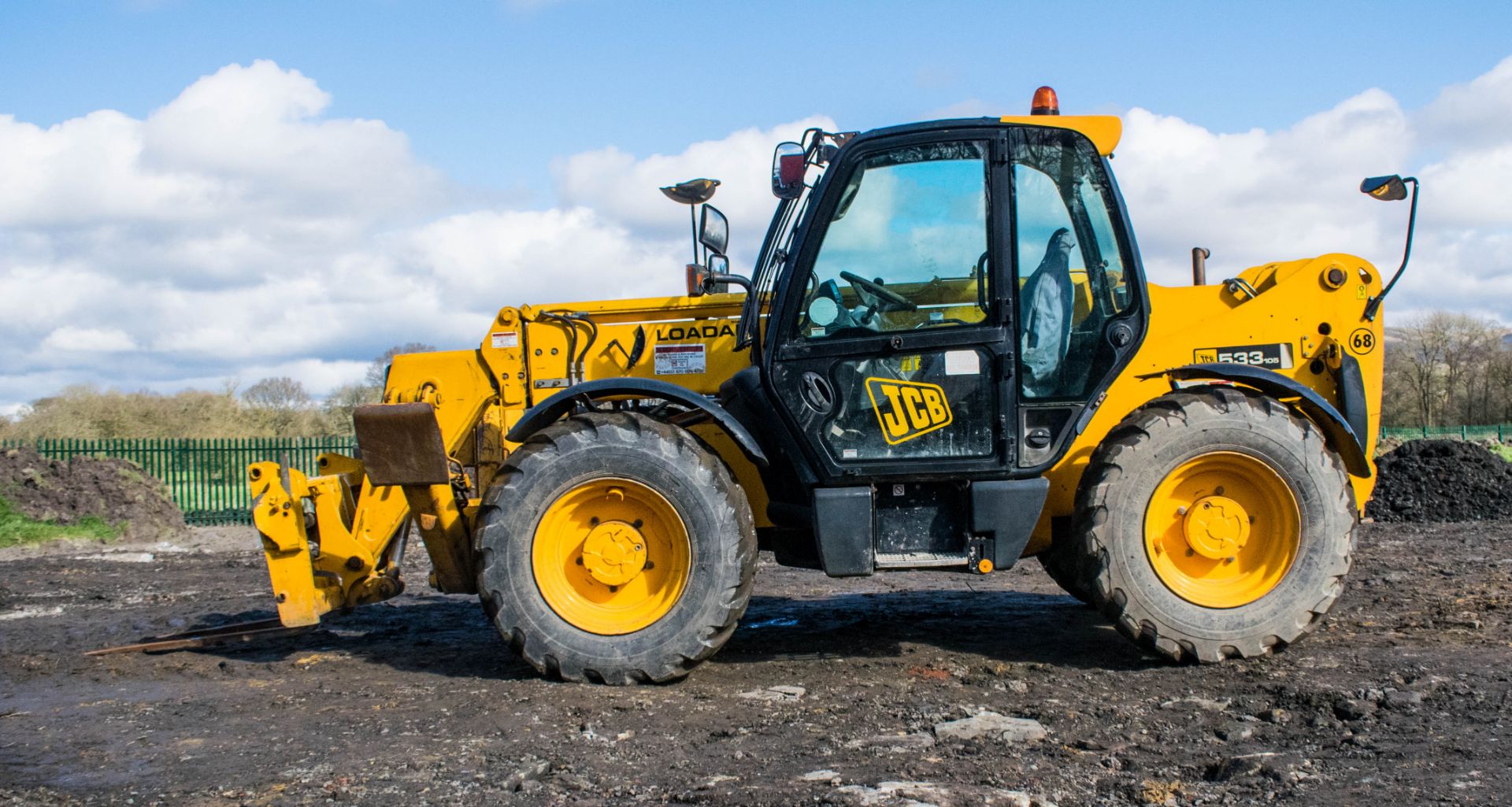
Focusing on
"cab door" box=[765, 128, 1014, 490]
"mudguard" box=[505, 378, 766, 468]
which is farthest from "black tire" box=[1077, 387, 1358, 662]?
"mudguard" box=[505, 378, 766, 468]

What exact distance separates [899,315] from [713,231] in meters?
1.34

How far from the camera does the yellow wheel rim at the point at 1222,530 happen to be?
17.1 ft

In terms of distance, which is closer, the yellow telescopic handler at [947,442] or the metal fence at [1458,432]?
the yellow telescopic handler at [947,442]

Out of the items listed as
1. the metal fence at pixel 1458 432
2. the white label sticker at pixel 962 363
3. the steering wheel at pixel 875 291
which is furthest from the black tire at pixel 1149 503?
the metal fence at pixel 1458 432

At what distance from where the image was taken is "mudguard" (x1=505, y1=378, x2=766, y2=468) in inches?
205

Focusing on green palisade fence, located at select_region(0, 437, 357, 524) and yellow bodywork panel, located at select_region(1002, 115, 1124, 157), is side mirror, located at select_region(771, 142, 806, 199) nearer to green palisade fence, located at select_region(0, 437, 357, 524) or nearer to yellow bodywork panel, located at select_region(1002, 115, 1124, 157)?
yellow bodywork panel, located at select_region(1002, 115, 1124, 157)

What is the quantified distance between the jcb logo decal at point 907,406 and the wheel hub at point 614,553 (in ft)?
4.17

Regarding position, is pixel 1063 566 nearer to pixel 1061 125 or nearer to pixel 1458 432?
pixel 1061 125

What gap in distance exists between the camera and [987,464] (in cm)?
520

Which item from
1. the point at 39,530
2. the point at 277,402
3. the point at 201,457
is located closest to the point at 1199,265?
the point at 39,530

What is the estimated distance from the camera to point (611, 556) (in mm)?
5277

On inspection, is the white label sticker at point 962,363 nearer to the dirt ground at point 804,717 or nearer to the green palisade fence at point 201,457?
the dirt ground at point 804,717

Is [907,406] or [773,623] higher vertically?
[907,406]

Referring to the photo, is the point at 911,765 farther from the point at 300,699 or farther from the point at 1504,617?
the point at 1504,617
